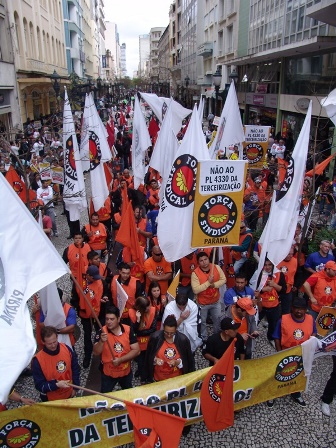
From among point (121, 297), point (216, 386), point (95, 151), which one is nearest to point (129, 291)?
point (121, 297)

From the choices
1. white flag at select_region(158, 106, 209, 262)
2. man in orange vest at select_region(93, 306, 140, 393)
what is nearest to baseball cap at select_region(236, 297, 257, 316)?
white flag at select_region(158, 106, 209, 262)

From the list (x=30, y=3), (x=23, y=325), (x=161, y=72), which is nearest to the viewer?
(x=23, y=325)

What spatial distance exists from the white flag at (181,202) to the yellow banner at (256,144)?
19.8 ft

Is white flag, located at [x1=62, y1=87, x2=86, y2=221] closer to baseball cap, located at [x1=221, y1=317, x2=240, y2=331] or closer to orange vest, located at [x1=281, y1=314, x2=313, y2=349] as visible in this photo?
baseball cap, located at [x1=221, y1=317, x2=240, y2=331]

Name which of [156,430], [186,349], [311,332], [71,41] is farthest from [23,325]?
[71,41]

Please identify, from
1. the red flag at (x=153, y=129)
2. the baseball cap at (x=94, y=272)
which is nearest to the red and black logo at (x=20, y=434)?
the baseball cap at (x=94, y=272)

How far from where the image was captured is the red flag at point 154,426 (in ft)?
12.0

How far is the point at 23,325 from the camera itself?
3164 mm

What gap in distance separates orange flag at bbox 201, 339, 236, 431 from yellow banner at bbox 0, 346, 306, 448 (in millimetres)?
228

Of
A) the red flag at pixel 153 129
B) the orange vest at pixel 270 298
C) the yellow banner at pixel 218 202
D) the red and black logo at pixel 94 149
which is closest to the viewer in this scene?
the yellow banner at pixel 218 202

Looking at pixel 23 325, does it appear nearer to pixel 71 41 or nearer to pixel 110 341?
pixel 110 341

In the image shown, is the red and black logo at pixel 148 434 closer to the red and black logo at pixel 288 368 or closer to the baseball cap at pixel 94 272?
the red and black logo at pixel 288 368

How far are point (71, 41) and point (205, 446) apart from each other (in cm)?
4927

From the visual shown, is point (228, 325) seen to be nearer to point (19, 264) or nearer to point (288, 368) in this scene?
point (288, 368)
